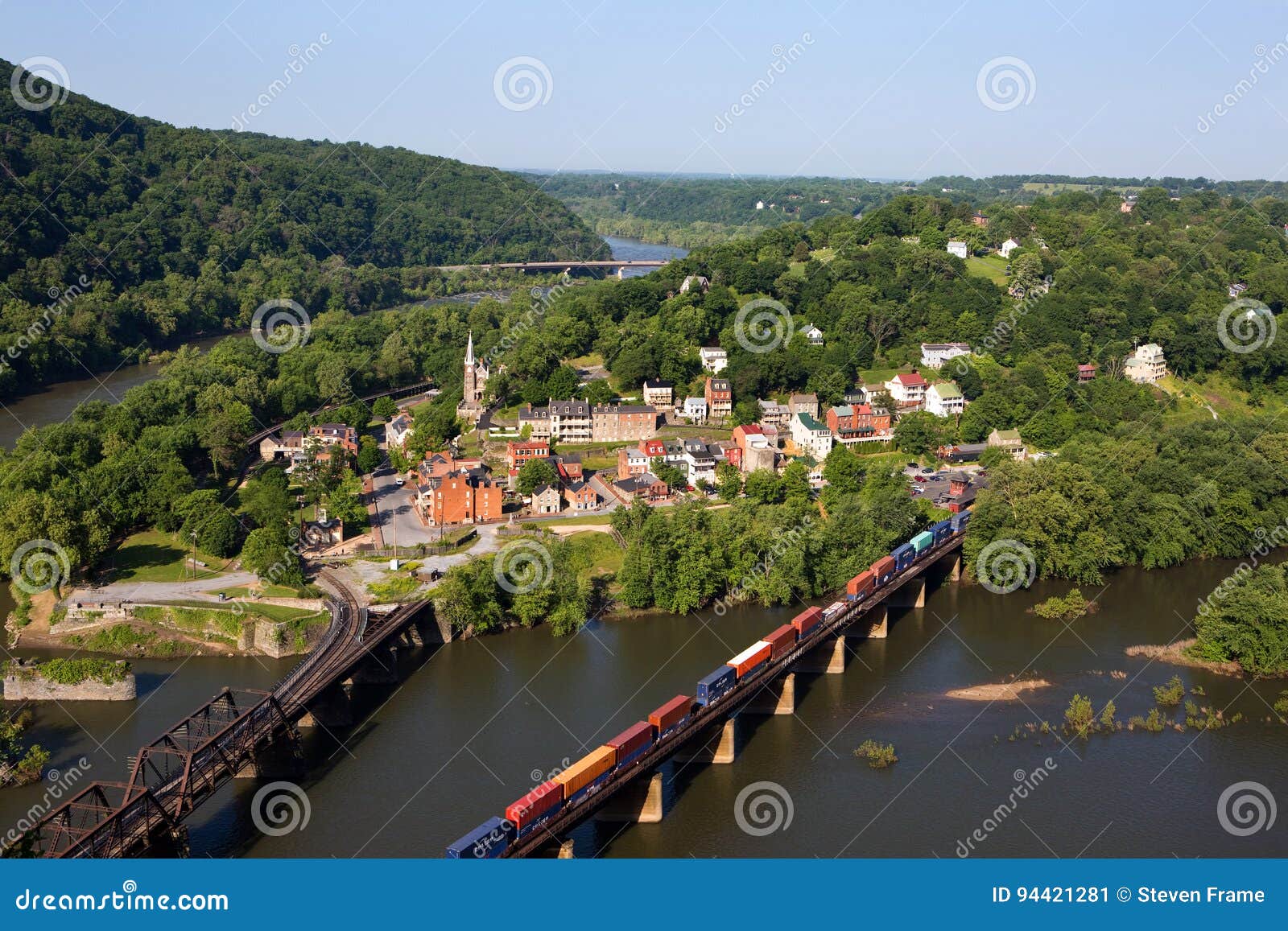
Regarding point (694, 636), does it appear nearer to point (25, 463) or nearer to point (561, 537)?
point (561, 537)

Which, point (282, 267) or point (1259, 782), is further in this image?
point (282, 267)

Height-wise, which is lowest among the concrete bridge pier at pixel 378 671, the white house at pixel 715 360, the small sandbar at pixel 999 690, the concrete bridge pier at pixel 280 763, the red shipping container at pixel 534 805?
the concrete bridge pier at pixel 280 763

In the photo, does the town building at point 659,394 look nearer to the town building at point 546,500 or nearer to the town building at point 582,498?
the town building at point 582,498

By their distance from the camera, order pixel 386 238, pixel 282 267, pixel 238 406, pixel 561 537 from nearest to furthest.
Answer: pixel 561 537 < pixel 238 406 < pixel 282 267 < pixel 386 238

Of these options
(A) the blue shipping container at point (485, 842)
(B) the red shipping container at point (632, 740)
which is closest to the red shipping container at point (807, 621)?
(B) the red shipping container at point (632, 740)

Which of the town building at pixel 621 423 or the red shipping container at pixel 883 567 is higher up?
the town building at pixel 621 423

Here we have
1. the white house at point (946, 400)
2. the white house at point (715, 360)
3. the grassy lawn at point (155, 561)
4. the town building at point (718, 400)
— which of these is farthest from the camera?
the white house at point (715, 360)

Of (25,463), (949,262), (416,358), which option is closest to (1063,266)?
(949,262)

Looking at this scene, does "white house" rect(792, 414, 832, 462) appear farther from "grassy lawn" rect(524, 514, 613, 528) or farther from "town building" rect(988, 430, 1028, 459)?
"grassy lawn" rect(524, 514, 613, 528)
